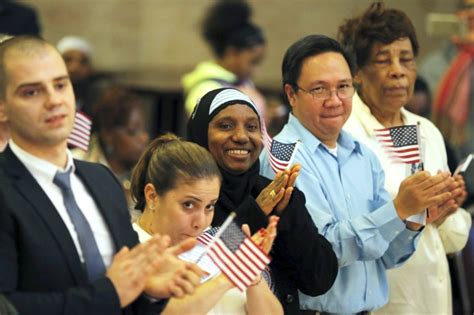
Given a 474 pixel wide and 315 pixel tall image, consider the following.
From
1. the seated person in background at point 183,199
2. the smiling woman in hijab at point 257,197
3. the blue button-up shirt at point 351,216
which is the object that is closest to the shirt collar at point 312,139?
the blue button-up shirt at point 351,216

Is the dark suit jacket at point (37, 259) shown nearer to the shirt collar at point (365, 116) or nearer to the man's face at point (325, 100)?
the man's face at point (325, 100)

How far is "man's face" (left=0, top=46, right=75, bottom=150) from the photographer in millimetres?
4477

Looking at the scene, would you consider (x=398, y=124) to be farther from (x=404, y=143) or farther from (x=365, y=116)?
(x=404, y=143)

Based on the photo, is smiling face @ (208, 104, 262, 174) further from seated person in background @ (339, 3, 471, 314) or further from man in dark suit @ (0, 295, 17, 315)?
man in dark suit @ (0, 295, 17, 315)

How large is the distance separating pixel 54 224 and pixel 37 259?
0.40ft

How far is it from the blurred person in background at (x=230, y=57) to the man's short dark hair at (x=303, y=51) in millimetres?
2994

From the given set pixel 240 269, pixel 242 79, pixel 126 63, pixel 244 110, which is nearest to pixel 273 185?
pixel 244 110

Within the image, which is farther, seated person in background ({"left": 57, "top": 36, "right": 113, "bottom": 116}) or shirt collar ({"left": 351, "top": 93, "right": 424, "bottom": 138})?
seated person in background ({"left": 57, "top": 36, "right": 113, "bottom": 116})

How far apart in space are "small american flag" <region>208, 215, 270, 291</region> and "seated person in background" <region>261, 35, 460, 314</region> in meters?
1.15

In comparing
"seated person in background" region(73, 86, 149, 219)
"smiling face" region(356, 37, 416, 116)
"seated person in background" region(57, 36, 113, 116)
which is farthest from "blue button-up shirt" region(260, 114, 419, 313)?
"seated person in background" region(57, 36, 113, 116)

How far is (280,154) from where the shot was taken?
5.97 meters

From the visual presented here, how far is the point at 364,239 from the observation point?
19.4 feet

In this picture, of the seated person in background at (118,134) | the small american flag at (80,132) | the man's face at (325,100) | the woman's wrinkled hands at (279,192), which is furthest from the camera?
the seated person in background at (118,134)

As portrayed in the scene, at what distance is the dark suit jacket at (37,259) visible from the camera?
4.36m
